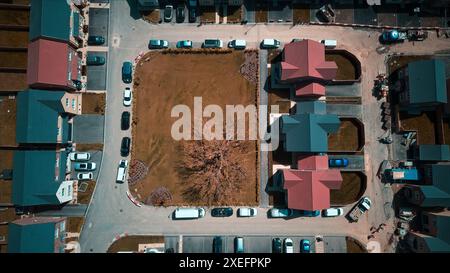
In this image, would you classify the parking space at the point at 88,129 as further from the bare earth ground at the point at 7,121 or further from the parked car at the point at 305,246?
the parked car at the point at 305,246

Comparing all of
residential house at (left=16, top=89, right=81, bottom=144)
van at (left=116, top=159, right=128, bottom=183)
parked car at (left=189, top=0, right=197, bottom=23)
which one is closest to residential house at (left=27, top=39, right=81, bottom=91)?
residential house at (left=16, top=89, right=81, bottom=144)

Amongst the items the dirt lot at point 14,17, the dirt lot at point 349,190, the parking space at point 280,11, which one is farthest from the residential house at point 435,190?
the dirt lot at point 14,17

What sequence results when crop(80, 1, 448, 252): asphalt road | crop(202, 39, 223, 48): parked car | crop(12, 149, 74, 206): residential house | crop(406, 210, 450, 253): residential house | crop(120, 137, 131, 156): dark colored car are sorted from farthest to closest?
crop(202, 39, 223, 48): parked car < crop(120, 137, 131, 156): dark colored car < crop(80, 1, 448, 252): asphalt road < crop(12, 149, 74, 206): residential house < crop(406, 210, 450, 253): residential house

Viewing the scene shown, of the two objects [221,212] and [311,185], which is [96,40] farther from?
[311,185]

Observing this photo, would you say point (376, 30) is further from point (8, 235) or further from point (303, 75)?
point (8, 235)

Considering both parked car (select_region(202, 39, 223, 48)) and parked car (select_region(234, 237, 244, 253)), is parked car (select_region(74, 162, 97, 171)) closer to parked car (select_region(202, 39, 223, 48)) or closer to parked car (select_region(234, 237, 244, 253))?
parked car (select_region(234, 237, 244, 253))
